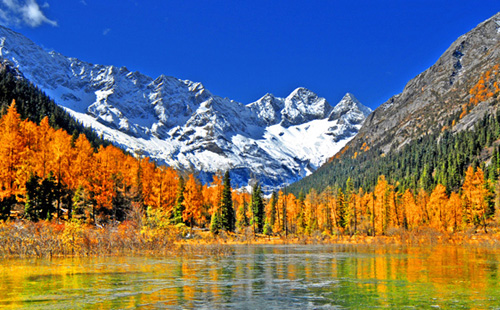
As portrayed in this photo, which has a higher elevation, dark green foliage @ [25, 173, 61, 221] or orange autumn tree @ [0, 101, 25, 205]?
orange autumn tree @ [0, 101, 25, 205]

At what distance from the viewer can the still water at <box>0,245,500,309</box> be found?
17.3 metres

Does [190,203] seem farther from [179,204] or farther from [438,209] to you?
[438,209]

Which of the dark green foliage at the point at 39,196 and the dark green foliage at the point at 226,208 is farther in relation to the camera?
the dark green foliage at the point at 226,208

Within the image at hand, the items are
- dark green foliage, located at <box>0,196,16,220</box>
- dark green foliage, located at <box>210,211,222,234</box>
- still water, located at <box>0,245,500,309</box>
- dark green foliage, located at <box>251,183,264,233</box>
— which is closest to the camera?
still water, located at <box>0,245,500,309</box>

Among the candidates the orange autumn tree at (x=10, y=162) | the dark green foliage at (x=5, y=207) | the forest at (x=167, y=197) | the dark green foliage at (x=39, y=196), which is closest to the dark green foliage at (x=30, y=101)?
the forest at (x=167, y=197)

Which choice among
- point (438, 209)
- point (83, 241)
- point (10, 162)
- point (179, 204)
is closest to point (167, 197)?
point (179, 204)

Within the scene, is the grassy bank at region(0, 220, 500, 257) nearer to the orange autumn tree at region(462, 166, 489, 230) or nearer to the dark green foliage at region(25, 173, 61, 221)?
the dark green foliage at region(25, 173, 61, 221)

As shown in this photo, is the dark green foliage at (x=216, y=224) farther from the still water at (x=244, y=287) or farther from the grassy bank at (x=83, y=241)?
the still water at (x=244, y=287)

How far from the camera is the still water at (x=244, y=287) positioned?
17.3 m

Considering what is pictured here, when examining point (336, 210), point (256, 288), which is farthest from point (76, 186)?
point (336, 210)

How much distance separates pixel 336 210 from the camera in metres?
111

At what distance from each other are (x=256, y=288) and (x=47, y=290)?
1045 cm

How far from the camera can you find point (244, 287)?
22.6 metres

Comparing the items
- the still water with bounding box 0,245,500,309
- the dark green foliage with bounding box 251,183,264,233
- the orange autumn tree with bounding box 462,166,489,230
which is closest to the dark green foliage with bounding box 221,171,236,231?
the dark green foliage with bounding box 251,183,264,233
